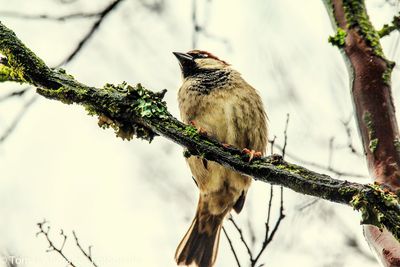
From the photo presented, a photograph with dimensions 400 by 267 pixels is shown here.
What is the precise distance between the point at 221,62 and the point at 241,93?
0.87 metres

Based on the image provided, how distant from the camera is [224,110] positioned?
14.2 ft

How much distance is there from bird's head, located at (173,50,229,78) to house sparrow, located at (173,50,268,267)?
23cm

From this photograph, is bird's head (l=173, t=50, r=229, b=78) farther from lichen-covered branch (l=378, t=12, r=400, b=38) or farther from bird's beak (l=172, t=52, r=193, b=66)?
lichen-covered branch (l=378, t=12, r=400, b=38)

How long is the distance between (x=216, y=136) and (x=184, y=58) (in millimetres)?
1459

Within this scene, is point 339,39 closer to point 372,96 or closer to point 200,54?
point 372,96

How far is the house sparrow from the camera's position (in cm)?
432

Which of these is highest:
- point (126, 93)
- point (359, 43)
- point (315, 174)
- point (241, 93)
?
point (241, 93)

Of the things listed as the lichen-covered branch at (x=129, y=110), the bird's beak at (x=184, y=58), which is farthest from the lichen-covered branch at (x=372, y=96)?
the bird's beak at (x=184, y=58)

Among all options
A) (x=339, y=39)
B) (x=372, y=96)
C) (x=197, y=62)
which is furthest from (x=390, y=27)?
(x=197, y=62)

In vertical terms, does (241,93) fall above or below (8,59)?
above

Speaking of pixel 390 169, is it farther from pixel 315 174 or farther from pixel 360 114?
pixel 315 174

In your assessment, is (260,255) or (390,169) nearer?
(390,169)

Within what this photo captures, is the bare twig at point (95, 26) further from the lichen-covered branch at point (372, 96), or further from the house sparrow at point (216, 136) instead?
the lichen-covered branch at point (372, 96)

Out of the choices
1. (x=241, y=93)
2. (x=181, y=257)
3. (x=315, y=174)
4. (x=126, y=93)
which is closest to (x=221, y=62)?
(x=241, y=93)
